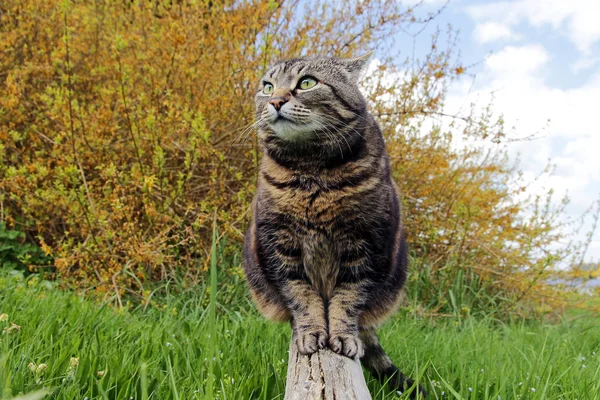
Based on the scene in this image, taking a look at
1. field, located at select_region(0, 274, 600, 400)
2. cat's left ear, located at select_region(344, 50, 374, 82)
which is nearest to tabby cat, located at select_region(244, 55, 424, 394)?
cat's left ear, located at select_region(344, 50, 374, 82)

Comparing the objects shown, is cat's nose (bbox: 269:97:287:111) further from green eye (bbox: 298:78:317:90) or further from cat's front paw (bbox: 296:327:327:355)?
cat's front paw (bbox: 296:327:327:355)

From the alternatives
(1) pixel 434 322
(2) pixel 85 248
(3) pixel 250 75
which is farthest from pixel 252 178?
(1) pixel 434 322

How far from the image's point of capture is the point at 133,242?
3434 millimetres

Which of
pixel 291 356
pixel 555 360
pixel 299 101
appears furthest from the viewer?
pixel 555 360

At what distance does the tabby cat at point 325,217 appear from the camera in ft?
6.45

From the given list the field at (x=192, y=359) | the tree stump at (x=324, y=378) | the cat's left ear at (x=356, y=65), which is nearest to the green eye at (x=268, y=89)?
the cat's left ear at (x=356, y=65)

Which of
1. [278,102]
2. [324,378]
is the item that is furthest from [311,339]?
[278,102]

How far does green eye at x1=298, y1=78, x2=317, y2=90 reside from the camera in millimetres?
2195

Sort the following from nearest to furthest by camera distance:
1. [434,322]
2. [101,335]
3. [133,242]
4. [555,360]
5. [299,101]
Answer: [299,101], [101,335], [555,360], [133,242], [434,322]

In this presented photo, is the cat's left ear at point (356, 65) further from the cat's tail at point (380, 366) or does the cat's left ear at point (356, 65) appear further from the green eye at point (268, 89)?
the cat's tail at point (380, 366)

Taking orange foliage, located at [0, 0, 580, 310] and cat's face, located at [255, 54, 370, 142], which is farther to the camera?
orange foliage, located at [0, 0, 580, 310]

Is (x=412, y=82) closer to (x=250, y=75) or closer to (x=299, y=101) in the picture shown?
(x=250, y=75)

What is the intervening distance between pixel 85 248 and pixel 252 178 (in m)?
1.37

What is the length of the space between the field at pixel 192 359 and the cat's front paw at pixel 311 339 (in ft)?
0.71
